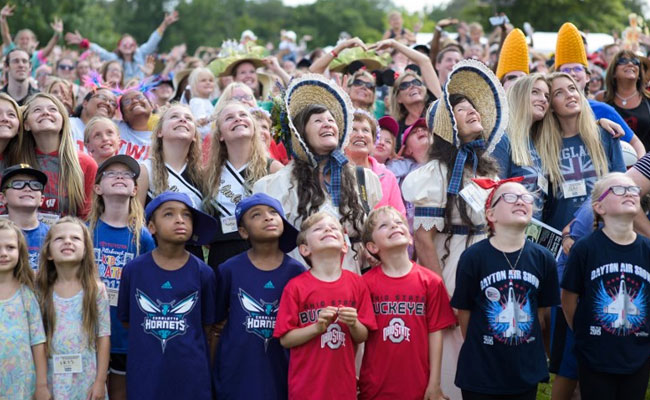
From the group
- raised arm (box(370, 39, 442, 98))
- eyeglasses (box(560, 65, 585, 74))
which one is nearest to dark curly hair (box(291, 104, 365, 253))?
raised arm (box(370, 39, 442, 98))

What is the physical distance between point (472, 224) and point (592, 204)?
691mm

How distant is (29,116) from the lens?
5.61 metres

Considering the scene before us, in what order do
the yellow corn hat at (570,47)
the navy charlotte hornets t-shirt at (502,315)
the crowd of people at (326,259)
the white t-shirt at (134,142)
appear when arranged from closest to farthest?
1. the navy charlotte hornets t-shirt at (502,315)
2. the crowd of people at (326,259)
3. the white t-shirt at (134,142)
4. the yellow corn hat at (570,47)

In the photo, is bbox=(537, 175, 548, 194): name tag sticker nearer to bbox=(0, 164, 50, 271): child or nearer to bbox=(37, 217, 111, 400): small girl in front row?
bbox=(37, 217, 111, 400): small girl in front row

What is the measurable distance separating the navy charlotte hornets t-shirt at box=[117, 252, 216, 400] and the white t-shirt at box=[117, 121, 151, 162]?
7.90 feet

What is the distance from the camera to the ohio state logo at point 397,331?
4699mm

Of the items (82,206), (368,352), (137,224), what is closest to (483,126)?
(368,352)

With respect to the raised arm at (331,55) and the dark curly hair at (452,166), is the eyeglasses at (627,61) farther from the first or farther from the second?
the dark curly hair at (452,166)

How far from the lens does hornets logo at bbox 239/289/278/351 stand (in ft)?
15.5

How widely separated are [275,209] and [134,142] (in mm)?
2663

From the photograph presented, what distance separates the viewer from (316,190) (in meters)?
5.23

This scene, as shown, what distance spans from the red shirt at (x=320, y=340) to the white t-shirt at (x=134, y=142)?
2858mm

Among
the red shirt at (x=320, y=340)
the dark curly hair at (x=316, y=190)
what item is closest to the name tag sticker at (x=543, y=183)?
the dark curly hair at (x=316, y=190)

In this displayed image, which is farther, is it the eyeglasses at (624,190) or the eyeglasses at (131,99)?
the eyeglasses at (131,99)
